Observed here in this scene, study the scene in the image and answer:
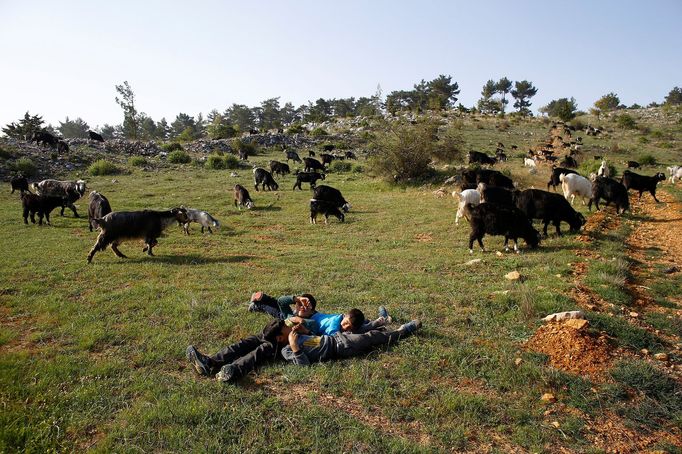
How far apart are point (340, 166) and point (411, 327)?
78.7ft

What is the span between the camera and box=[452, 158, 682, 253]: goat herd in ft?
34.1

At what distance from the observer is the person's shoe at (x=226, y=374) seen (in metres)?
4.67

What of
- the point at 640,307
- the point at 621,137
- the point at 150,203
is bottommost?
the point at 640,307

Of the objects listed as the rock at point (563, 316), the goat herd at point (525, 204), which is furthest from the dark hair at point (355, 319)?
the goat herd at point (525, 204)

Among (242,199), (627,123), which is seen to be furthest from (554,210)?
(627,123)

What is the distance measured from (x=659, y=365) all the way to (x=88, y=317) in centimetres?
822

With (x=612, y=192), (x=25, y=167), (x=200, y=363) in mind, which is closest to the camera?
(x=200, y=363)

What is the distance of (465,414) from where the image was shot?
13.5 feet

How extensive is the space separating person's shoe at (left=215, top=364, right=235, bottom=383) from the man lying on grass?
1.02m

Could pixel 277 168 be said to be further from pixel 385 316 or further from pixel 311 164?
pixel 385 316

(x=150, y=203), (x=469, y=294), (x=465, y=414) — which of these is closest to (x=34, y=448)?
(x=465, y=414)

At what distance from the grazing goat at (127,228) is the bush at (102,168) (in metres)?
17.7

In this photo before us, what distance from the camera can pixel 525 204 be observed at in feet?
40.0

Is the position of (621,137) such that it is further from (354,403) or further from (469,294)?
(354,403)
